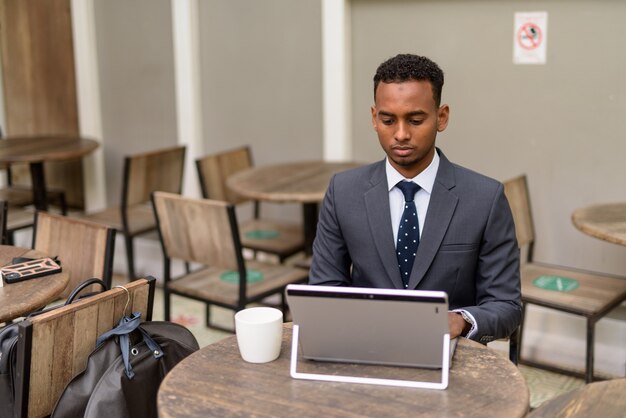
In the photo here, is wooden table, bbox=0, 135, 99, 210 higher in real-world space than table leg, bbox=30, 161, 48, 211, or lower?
higher

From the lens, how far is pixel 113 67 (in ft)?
16.3

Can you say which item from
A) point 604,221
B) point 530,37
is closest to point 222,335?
point 604,221

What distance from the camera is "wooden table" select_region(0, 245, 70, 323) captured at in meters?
2.17

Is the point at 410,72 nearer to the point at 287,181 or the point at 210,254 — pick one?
the point at 210,254

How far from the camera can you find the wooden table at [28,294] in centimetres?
217

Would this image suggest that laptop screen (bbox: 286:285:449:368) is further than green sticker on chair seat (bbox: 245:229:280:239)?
No

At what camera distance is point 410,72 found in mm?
1866

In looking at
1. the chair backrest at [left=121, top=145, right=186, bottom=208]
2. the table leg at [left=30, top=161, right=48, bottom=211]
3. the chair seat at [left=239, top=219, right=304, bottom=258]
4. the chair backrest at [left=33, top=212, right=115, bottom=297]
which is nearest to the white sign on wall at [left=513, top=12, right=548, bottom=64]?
the chair seat at [left=239, top=219, right=304, bottom=258]

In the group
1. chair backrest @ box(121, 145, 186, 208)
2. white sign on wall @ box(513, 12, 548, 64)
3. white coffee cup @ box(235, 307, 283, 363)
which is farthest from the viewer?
chair backrest @ box(121, 145, 186, 208)

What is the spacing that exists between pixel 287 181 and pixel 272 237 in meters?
Result: 0.43

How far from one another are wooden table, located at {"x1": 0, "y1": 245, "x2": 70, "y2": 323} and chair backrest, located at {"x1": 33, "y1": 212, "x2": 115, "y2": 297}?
19 centimetres

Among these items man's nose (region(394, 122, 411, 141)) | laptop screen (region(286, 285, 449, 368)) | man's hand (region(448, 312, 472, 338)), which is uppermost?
man's nose (region(394, 122, 411, 141))

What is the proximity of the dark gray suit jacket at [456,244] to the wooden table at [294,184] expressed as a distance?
1.43 meters

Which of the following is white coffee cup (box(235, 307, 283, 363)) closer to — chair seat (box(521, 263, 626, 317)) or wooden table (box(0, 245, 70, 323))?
wooden table (box(0, 245, 70, 323))
